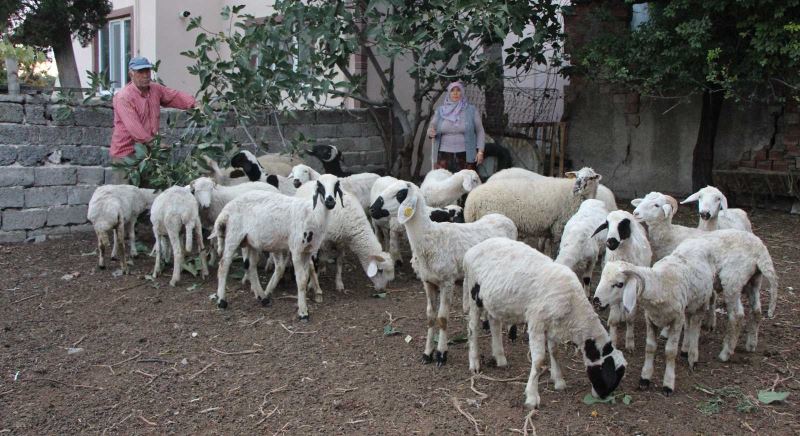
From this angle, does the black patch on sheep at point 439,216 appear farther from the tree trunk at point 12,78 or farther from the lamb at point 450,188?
the tree trunk at point 12,78

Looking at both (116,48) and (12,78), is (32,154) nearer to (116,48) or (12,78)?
(12,78)

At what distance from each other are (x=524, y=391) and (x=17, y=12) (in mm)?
12254

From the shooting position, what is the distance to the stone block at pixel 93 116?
887 cm

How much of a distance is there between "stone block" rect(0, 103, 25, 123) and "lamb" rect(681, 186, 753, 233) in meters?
7.36

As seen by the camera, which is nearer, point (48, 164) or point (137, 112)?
point (137, 112)

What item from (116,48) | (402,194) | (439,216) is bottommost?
(439,216)

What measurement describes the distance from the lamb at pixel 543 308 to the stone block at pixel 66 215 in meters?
6.16

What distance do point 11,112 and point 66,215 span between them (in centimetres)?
136

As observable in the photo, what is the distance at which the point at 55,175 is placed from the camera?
8.74 meters

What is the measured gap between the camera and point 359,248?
23.0 feet

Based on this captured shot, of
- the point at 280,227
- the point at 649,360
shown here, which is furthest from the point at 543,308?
the point at 280,227

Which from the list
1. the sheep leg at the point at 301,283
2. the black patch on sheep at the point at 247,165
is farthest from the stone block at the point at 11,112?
the sheep leg at the point at 301,283

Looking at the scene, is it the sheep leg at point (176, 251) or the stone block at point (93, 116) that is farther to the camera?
the stone block at point (93, 116)

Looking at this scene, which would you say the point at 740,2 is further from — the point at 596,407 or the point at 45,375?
the point at 45,375
